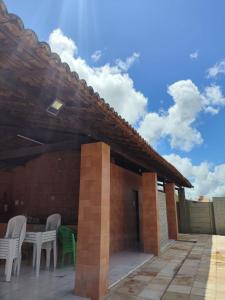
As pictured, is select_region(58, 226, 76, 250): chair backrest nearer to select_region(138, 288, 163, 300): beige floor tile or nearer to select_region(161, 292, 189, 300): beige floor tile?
select_region(138, 288, 163, 300): beige floor tile

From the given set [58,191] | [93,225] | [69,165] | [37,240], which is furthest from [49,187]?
[93,225]

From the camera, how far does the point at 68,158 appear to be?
29.5 ft

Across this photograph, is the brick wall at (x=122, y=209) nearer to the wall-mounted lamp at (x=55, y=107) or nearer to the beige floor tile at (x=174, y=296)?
the beige floor tile at (x=174, y=296)

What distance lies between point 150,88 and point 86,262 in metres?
11.3

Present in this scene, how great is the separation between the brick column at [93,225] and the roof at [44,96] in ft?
1.45

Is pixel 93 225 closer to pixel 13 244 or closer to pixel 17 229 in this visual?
pixel 13 244

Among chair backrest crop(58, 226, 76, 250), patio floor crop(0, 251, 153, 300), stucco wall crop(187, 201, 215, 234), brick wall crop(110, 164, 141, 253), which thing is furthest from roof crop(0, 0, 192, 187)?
stucco wall crop(187, 201, 215, 234)

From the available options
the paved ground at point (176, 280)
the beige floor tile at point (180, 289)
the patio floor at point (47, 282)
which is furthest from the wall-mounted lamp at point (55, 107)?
the beige floor tile at point (180, 289)

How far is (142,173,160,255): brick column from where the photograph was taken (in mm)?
8805

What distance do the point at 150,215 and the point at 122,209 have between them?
1.11m

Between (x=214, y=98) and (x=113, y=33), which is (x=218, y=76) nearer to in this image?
(x=214, y=98)

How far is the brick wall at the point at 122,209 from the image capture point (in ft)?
28.3

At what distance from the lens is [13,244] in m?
5.38

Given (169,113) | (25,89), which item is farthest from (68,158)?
(169,113)
